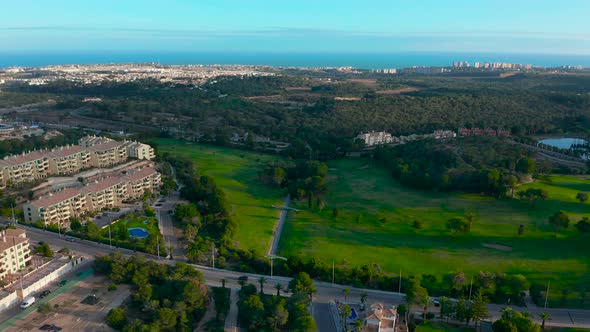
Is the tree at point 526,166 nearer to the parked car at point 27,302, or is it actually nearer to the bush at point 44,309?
the bush at point 44,309

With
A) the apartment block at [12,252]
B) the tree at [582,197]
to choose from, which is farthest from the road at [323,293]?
the tree at [582,197]

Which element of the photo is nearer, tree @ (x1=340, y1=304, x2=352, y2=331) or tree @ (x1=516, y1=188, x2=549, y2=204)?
tree @ (x1=340, y1=304, x2=352, y2=331)

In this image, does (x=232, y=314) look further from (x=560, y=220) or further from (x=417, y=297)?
(x=560, y=220)

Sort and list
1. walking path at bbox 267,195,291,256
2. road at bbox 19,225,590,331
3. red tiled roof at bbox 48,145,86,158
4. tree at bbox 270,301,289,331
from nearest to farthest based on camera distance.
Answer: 1. tree at bbox 270,301,289,331
2. road at bbox 19,225,590,331
3. walking path at bbox 267,195,291,256
4. red tiled roof at bbox 48,145,86,158

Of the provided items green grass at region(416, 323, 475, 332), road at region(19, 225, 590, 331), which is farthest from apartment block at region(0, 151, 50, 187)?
green grass at region(416, 323, 475, 332)

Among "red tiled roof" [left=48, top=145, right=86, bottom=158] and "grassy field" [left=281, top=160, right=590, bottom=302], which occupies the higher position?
"red tiled roof" [left=48, top=145, right=86, bottom=158]

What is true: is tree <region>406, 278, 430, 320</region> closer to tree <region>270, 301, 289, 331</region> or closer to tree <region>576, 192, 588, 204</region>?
tree <region>270, 301, 289, 331</region>

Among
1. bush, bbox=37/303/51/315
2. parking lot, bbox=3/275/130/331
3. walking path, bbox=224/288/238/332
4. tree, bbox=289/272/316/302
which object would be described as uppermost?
tree, bbox=289/272/316/302
